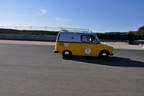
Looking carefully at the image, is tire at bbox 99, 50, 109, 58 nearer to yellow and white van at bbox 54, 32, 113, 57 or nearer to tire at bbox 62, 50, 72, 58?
yellow and white van at bbox 54, 32, 113, 57

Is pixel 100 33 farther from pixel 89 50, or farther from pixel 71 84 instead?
pixel 71 84

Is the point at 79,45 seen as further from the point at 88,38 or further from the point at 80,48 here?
the point at 88,38

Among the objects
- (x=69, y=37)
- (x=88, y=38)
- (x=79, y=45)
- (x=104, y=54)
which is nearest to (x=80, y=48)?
(x=79, y=45)

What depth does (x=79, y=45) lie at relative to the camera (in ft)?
31.5

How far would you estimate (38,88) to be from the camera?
4.02m

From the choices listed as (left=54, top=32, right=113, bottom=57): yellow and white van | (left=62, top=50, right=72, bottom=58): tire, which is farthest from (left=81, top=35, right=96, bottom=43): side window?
(left=62, top=50, right=72, bottom=58): tire

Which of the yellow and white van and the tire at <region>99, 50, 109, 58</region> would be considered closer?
the yellow and white van

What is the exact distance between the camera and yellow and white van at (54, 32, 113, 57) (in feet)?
31.5

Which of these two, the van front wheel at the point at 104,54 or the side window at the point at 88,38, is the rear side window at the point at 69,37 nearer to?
the side window at the point at 88,38

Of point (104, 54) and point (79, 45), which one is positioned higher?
point (79, 45)

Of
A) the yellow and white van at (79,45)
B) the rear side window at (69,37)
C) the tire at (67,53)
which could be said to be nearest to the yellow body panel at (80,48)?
the yellow and white van at (79,45)

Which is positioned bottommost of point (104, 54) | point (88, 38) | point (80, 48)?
point (104, 54)

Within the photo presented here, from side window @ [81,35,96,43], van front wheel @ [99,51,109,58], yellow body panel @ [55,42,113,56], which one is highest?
side window @ [81,35,96,43]

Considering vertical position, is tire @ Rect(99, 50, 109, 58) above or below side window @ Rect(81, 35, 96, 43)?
below
